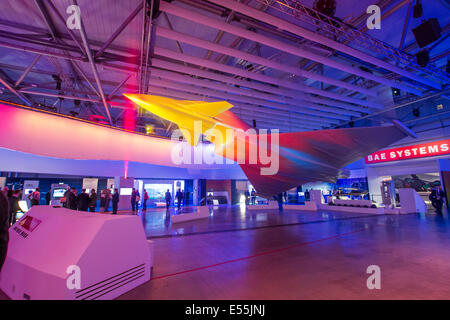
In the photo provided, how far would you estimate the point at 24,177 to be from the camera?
525 inches

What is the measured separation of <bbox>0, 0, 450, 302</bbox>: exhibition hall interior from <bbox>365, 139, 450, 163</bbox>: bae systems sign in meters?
0.09

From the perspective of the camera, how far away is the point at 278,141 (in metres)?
4.38

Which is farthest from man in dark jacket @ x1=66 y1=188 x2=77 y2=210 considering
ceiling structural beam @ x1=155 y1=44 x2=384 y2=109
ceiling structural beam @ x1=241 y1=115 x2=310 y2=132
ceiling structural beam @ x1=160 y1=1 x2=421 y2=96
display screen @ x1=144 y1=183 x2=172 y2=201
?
ceiling structural beam @ x1=241 y1=115 x2=310 y2=132

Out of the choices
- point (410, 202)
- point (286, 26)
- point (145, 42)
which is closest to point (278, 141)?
point (286, 26)

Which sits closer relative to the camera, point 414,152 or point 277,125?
point 414,152

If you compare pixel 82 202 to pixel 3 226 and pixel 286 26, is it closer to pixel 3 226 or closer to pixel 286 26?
pixel 3 226

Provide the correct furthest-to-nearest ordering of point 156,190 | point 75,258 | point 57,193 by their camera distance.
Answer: point 156,190
point 57,193
point 75,258

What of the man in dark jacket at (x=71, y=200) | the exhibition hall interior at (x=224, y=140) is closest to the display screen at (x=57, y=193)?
the exhibition hall interior at (x=224, y=140)

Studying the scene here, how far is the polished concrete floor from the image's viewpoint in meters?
2.24

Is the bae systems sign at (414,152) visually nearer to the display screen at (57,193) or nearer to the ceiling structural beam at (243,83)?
the ceiling structural beam at (243,83)

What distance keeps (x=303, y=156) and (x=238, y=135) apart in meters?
1.65

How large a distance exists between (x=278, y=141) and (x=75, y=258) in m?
3.91
